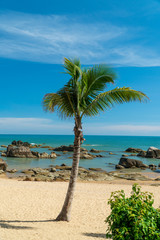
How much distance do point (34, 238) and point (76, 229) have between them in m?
2.40

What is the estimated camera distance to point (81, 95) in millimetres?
11211

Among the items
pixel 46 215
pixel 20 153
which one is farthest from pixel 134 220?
pixel 20 153

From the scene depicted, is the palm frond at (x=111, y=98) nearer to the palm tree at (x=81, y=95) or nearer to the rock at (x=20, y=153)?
the palm tree at (x=81, y=95)

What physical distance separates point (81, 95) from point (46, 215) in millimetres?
6705

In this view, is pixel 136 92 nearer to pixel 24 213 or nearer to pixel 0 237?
pixel 0 237

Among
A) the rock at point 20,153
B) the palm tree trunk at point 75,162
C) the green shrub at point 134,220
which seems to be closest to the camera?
the green shrub at point 134,220

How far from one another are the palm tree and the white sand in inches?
48.6

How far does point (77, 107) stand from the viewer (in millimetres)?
11117

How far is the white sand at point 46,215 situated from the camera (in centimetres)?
940

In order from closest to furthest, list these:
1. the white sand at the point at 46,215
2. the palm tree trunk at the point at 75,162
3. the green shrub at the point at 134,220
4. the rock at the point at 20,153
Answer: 1. the green shrub at the point at 134,220
2. the white sand at the point at 46,215
3. the palm tree trunk at the point at 75,162
4. the rock at the point at 20,153

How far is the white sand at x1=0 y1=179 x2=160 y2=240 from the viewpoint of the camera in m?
9.40

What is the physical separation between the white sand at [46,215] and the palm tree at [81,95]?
123 centimetres

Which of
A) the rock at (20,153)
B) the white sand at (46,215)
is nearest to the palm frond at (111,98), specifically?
the white sand at (46,215)

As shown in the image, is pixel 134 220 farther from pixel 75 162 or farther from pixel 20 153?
pixel 20 153
